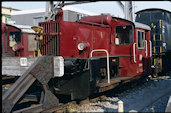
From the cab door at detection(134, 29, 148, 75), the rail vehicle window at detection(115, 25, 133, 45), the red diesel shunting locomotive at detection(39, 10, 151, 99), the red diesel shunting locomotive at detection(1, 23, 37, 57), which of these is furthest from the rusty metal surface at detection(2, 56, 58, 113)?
the red diesel shunting locomotive at detection(1, 23, 37, 57)

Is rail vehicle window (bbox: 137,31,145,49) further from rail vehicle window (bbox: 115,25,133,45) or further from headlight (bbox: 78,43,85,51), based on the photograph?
headlight (bbox: 78,43,85,51)

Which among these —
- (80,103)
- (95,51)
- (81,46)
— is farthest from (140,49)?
(80,103)

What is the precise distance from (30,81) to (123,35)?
483 cm

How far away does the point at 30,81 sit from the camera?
4715 millimetres

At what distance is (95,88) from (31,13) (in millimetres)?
21818

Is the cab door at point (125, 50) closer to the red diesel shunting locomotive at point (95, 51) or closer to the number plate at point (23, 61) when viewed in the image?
the red diesel shunting locomotive at point (95, 51)

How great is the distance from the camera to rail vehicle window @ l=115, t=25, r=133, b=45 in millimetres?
8164

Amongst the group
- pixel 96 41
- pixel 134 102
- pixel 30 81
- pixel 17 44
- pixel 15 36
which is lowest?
pixel 134 102

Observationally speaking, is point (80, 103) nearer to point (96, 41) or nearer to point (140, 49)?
point (96, 41)

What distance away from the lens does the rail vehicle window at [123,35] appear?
8.16m

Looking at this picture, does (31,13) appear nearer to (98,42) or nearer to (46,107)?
(98,42)

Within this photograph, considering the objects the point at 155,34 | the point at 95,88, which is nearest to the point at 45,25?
the point at 95,88

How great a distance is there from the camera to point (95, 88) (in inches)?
229

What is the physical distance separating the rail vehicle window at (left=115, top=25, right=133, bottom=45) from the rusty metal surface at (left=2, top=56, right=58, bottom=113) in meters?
4.05
